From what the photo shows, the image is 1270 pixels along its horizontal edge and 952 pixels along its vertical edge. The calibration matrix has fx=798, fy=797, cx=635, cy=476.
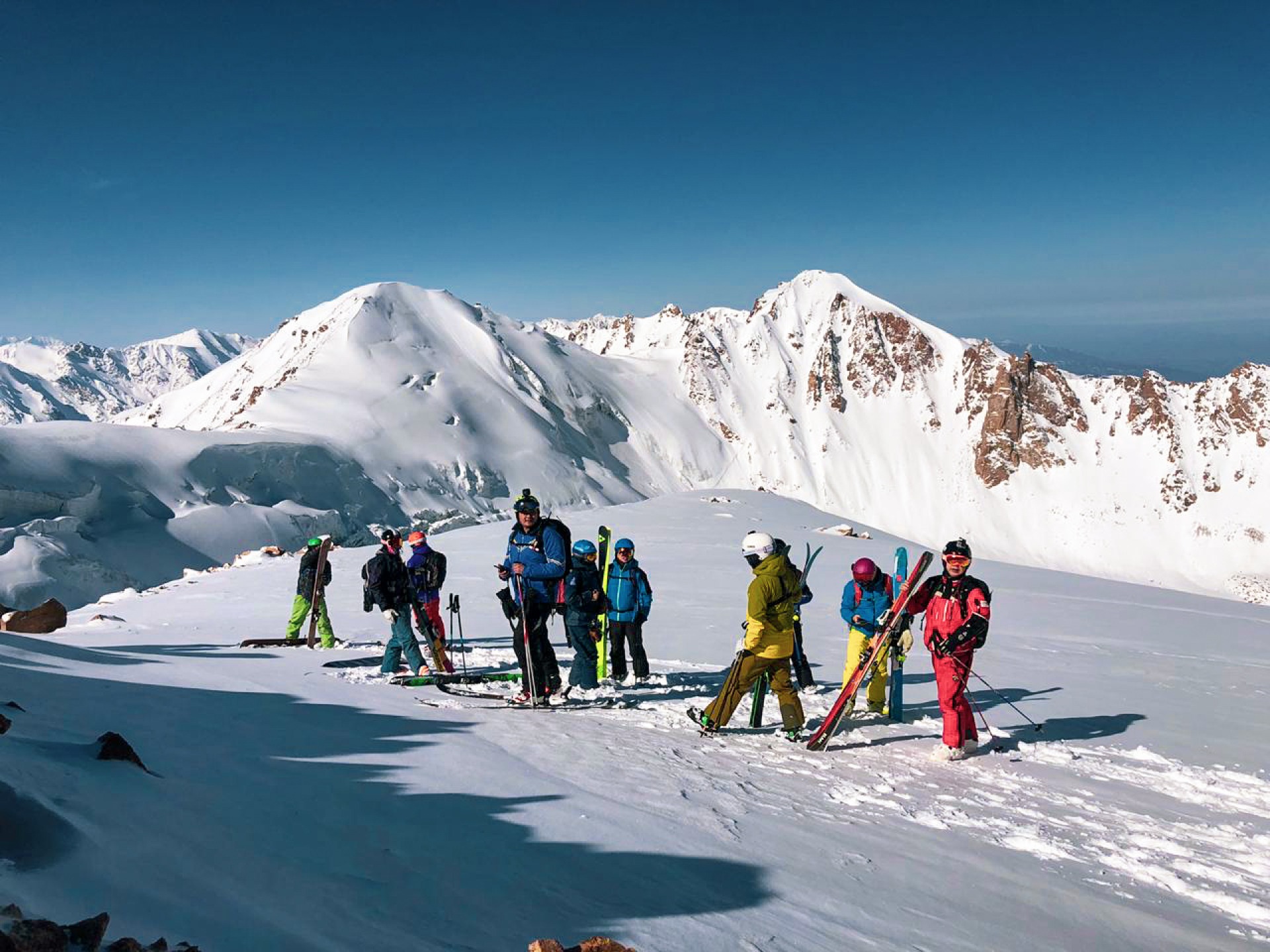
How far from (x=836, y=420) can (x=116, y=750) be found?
189m

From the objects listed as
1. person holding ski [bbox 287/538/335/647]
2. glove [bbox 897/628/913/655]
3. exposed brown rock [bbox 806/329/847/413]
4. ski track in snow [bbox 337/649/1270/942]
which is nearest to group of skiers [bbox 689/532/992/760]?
ski track in snow [bbox 337/649/1270/942]

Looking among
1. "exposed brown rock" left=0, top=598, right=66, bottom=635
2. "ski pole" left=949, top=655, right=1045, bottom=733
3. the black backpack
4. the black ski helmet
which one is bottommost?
"exposed brown rock" left=0, top=598, right=66, bottom=635

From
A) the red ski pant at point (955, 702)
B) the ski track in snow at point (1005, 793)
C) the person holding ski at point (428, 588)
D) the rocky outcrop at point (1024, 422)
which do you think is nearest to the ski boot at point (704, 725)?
the ski track in snow at point (1005, 793)

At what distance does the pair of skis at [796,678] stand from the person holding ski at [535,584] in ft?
7.70

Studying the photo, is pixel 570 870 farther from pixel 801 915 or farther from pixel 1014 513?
pixel 1014 513

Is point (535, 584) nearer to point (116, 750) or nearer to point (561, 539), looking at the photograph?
point (561, 539)

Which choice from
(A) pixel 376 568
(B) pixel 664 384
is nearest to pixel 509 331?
(B) pixel 664 384

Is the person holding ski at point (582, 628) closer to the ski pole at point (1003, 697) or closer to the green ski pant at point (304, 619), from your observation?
the ski pole at point (1003, 697)

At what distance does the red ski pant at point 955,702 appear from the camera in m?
7.96

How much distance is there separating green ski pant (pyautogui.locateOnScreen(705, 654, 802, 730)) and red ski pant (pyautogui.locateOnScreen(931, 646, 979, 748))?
4.71ft

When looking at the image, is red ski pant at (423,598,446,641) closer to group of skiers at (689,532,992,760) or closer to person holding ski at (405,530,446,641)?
person holding ski at (405,530,446,641)

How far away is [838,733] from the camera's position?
8812 millimetres

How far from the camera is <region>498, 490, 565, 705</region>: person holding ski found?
9.13 meters

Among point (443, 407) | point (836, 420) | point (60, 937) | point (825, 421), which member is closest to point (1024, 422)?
point (836, 420)
